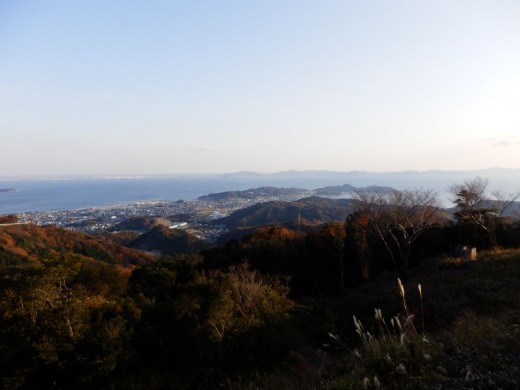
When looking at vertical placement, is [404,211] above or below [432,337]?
above

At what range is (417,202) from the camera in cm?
1581

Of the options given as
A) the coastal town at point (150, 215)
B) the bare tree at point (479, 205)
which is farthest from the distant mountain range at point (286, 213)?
the bare tree at point (479, 205)

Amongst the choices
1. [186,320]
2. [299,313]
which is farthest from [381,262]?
[186,320]

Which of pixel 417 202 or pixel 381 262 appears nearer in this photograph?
pixel 417 202

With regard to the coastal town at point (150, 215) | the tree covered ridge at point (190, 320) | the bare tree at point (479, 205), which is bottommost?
the coastal town at point (150, 215)

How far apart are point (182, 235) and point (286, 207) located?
26.9m

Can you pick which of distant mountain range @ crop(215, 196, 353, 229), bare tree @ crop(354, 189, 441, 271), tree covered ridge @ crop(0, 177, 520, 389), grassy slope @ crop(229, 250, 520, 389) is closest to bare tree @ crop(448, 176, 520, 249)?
bare tree @ crop(354, 189, 441, 271)

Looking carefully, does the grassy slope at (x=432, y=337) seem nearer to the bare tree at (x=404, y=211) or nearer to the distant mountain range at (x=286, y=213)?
the bare tree at (x=404, y=211)

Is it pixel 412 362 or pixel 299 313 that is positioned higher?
pixel 412 362

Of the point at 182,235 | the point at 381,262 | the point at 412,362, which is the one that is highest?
the point at 412,362

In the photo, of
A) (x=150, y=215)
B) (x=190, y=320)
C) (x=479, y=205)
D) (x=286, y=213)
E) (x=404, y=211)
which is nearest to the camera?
(x=190, y=320)

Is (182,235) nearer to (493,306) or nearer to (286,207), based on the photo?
(286,207)

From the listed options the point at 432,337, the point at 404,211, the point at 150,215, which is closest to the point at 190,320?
the point at 432,337

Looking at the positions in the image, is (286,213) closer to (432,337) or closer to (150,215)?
(150,215)
